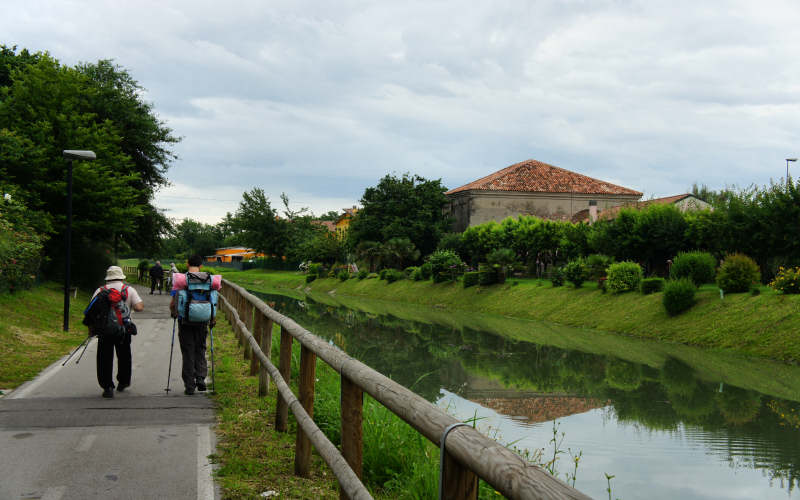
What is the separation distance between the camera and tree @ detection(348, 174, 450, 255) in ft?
216

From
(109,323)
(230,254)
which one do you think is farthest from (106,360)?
(230,254)

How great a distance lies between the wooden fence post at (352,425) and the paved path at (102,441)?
4.33 feet

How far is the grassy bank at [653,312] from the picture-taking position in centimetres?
2006

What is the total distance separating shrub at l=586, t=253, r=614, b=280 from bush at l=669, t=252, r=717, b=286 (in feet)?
20.4

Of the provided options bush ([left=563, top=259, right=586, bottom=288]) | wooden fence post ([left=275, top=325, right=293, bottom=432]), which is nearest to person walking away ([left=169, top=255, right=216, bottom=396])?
wooden fence post ([left=275, top=325, right=293, bottom=432])

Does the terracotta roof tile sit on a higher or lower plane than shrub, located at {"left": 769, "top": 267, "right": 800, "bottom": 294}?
higher

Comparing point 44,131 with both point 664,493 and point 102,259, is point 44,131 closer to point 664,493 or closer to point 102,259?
A: point 102,259

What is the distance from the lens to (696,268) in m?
27.0

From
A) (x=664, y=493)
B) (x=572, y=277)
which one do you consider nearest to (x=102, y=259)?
(x=572, y=277)

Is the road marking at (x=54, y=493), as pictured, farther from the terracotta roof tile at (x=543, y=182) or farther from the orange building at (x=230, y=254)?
the orange building at (x=230, y=254)

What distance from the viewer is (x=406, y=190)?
6875 centimetres

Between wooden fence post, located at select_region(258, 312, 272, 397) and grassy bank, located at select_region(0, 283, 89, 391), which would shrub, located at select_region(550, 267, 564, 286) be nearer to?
grassy bank, located at select_region(0, 283, 89, 391)

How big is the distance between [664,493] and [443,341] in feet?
49.6

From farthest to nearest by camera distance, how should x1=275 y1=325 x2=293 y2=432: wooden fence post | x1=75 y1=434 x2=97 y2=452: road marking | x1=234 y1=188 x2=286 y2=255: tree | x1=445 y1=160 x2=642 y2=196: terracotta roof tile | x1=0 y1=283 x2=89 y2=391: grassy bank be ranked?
1. x1=234 y1=188 x2=286 y2=255: tree
2. x1=445 y1=160 x2=642 y2=196: terracotta roof tile
3. x1=0 y1=283 x2=89 y2=391: grassy bank
4. x1=275 y1=325 x2=293 y2=432: wooden fence post
5. x1=75 y1=434 x2=97 y2=452: road marking
